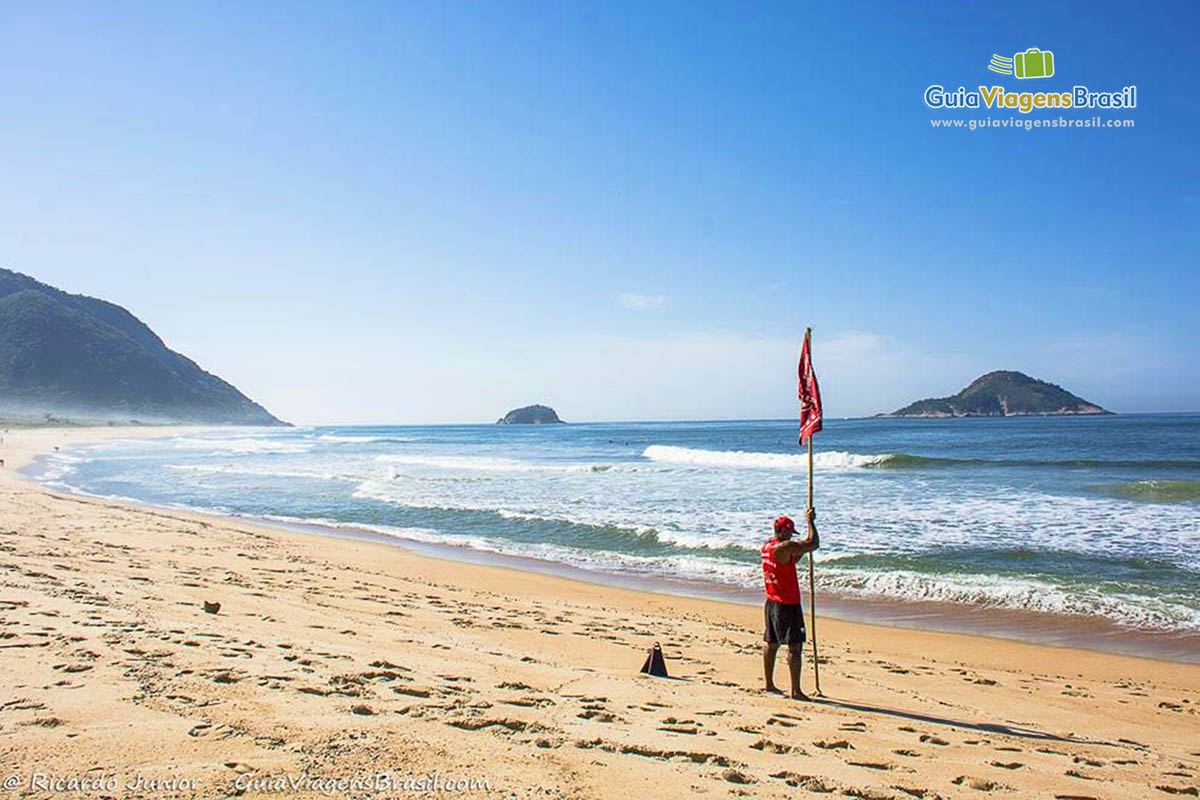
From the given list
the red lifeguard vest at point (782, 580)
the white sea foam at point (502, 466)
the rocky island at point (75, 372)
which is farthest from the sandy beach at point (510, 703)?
the rocky island at point (75, 372)

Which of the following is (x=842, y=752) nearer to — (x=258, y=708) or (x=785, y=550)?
(x=785, y=550)

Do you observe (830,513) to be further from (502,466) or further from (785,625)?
(502,466)

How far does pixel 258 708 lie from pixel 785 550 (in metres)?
4.31

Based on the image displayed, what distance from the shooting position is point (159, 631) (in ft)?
19.8

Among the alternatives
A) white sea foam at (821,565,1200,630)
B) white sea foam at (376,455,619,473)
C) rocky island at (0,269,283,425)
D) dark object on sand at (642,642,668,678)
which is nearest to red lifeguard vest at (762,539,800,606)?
dark object on sand at (642,642,668,678)

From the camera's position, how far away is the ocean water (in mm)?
11719

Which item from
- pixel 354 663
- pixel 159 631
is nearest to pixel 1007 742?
pixel 354 663

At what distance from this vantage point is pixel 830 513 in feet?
62.6

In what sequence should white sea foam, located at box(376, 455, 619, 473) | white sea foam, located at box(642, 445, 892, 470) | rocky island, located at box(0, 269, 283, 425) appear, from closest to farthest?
white sea foam, located at box(376, 455, 619, 473)
white sea foam, located at box(642, 445, 892, 470)
rocky island, located at box(0, 269, 283, 425)

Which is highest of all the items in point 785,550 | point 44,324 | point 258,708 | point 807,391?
point 44,324

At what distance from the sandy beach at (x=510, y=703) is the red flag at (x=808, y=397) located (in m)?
2.47

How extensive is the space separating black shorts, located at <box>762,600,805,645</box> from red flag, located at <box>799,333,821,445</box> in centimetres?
159

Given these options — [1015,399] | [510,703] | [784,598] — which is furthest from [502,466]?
[1015,399]

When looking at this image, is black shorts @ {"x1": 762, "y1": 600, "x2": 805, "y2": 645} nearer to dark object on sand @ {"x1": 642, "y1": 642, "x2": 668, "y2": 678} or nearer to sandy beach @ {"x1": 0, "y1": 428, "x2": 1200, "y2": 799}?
sandy beach @ {"x1": 0, "y1": 428, "x2": 1200, "y2": 799}
